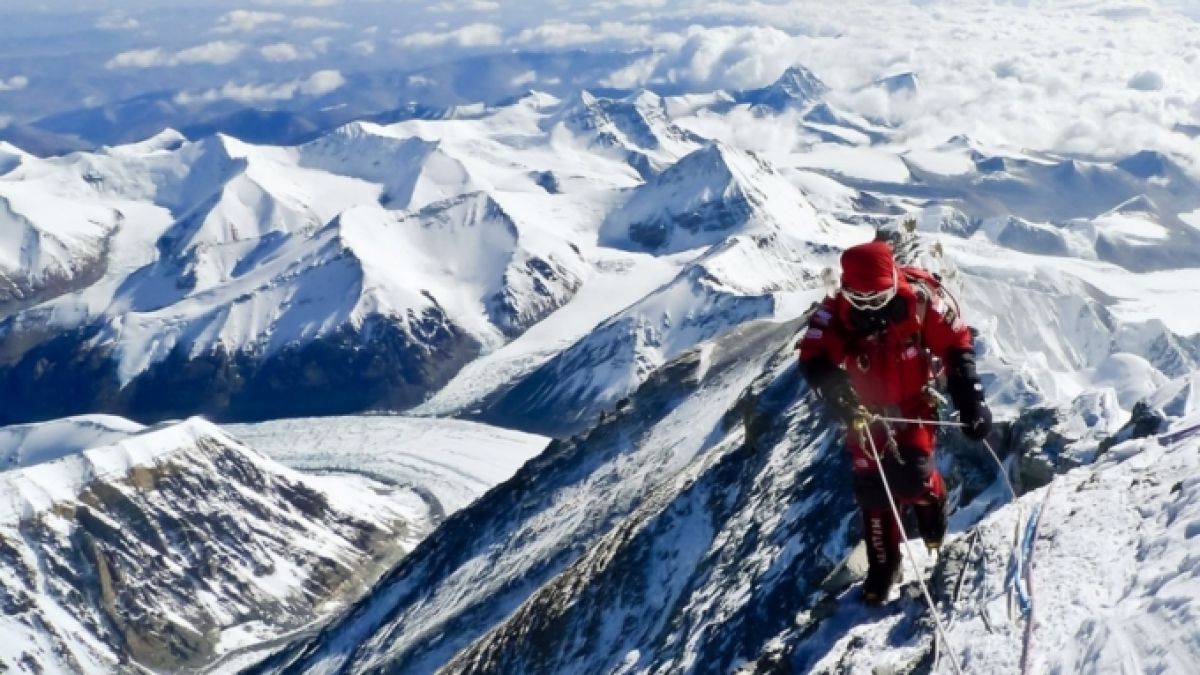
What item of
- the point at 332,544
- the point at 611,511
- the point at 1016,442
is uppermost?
the point at 1016,442

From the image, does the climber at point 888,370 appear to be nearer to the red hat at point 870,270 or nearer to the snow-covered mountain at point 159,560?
the red hat at point 870,270

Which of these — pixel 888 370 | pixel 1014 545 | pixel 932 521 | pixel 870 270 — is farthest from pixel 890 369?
pixel 1014 545

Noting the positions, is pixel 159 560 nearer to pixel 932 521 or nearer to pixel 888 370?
pixel 932 521

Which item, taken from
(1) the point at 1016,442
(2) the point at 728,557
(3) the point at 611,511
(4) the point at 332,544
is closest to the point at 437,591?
(3) the point at 611,511

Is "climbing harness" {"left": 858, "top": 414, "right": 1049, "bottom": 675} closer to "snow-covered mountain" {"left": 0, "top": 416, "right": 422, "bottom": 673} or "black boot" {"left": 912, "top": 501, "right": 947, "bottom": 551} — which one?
"black boot" {"left": 912, "top": 501, "right": 947, "bottom": 551}

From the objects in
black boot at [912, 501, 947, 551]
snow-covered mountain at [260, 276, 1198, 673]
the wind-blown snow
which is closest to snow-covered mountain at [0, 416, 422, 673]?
snow-covered mountain at [260, 276, 1198, 673]

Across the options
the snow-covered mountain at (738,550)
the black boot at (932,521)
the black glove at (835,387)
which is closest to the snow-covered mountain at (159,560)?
the snow-covered mountain at (738,550)

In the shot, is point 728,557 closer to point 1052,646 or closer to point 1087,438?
point 1087,438

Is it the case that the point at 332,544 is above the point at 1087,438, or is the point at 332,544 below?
below
